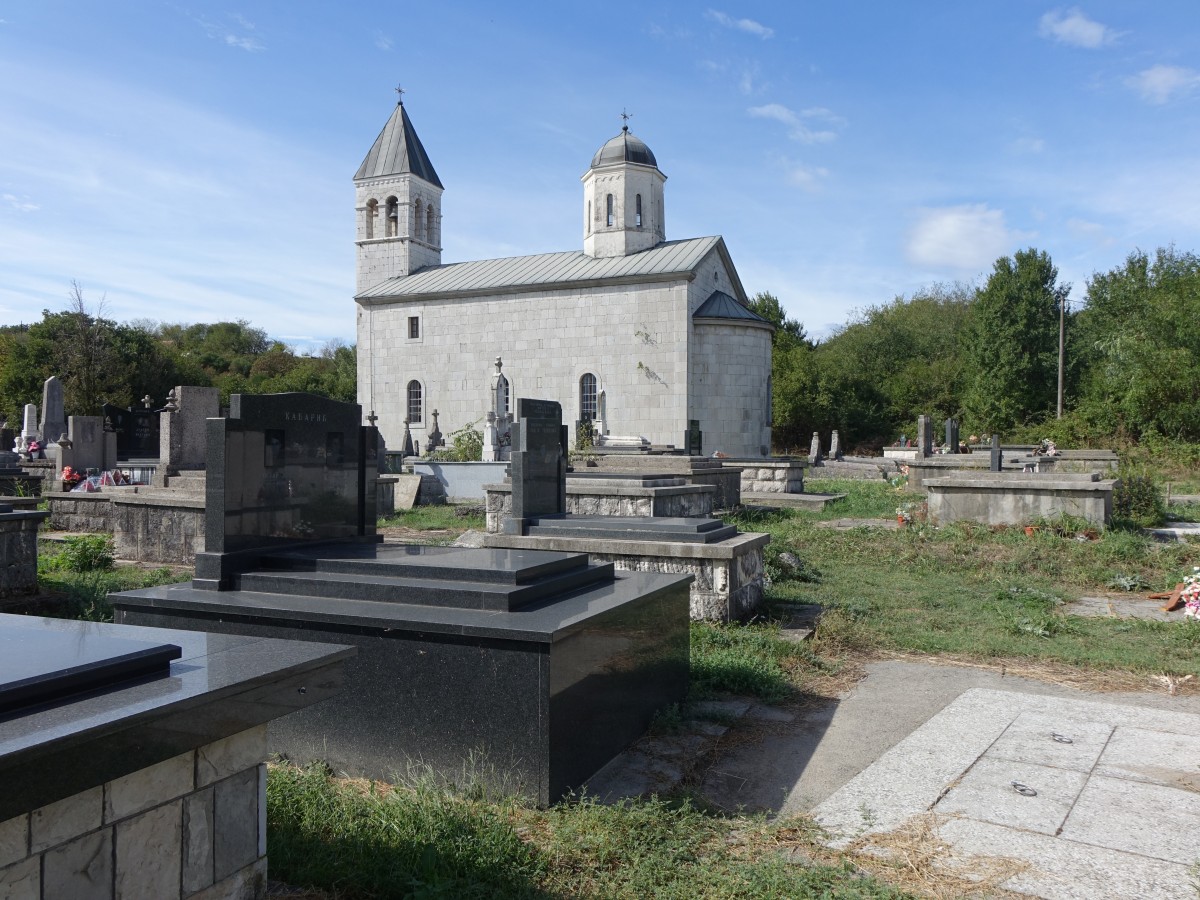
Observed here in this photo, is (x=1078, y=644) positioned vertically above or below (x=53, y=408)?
below

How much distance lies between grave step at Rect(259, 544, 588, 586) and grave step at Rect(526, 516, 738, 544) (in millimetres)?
1758

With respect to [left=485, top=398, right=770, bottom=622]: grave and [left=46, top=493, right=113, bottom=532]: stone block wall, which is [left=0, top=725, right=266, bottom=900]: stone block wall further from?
[left=46, top=493, right=113, bottom=532]: stone block wall

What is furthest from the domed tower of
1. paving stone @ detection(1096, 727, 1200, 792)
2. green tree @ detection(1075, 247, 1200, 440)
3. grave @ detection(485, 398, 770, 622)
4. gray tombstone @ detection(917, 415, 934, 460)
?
paving stone @ detection(1096, 727, 1200, 792)

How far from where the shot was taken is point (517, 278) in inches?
1302

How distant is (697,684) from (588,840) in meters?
2.13

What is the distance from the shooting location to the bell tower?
35469mm

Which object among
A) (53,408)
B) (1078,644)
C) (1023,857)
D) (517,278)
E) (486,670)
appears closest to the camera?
(1023,857)

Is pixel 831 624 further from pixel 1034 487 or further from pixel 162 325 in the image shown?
pixel 162 325

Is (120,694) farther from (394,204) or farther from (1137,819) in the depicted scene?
(394,204)

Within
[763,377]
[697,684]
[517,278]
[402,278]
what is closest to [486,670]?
[697,684]

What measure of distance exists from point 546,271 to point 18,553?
2724 cm

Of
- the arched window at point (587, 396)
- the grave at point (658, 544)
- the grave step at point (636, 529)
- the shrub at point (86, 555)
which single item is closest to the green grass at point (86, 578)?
the shrub at point (86, 555)

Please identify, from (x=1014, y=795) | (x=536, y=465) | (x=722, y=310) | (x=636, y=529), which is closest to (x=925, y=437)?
(x=722, y=310)

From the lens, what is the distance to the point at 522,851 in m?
3.05
